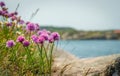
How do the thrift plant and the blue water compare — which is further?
the blue water

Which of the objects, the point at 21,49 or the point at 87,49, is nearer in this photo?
the point at 21,49

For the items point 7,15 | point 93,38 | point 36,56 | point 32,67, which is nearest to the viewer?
point 32,67

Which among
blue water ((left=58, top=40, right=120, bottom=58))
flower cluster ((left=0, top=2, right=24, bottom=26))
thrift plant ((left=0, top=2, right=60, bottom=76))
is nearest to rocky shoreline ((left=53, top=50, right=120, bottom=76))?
thrift plant ((left=0, top=2, right=60, bottom=76))

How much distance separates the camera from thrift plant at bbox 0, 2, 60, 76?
4762 millimetres

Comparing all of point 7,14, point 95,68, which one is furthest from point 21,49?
point 95,68

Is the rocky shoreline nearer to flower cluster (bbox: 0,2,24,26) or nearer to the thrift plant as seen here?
the thrift plant

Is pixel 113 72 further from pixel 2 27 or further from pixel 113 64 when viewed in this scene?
pixel 2 27

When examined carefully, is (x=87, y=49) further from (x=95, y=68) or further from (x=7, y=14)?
(x=95, y=68)

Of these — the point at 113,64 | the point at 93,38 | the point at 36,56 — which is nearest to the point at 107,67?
the point at 113,64

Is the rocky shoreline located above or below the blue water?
above

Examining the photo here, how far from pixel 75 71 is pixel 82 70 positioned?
0.10 meters

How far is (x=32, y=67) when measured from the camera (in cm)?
542

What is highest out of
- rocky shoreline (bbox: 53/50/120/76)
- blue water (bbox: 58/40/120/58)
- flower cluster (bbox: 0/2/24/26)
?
flower cluster (bbox: 0/2/24/26)

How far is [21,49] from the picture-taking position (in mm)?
6398
